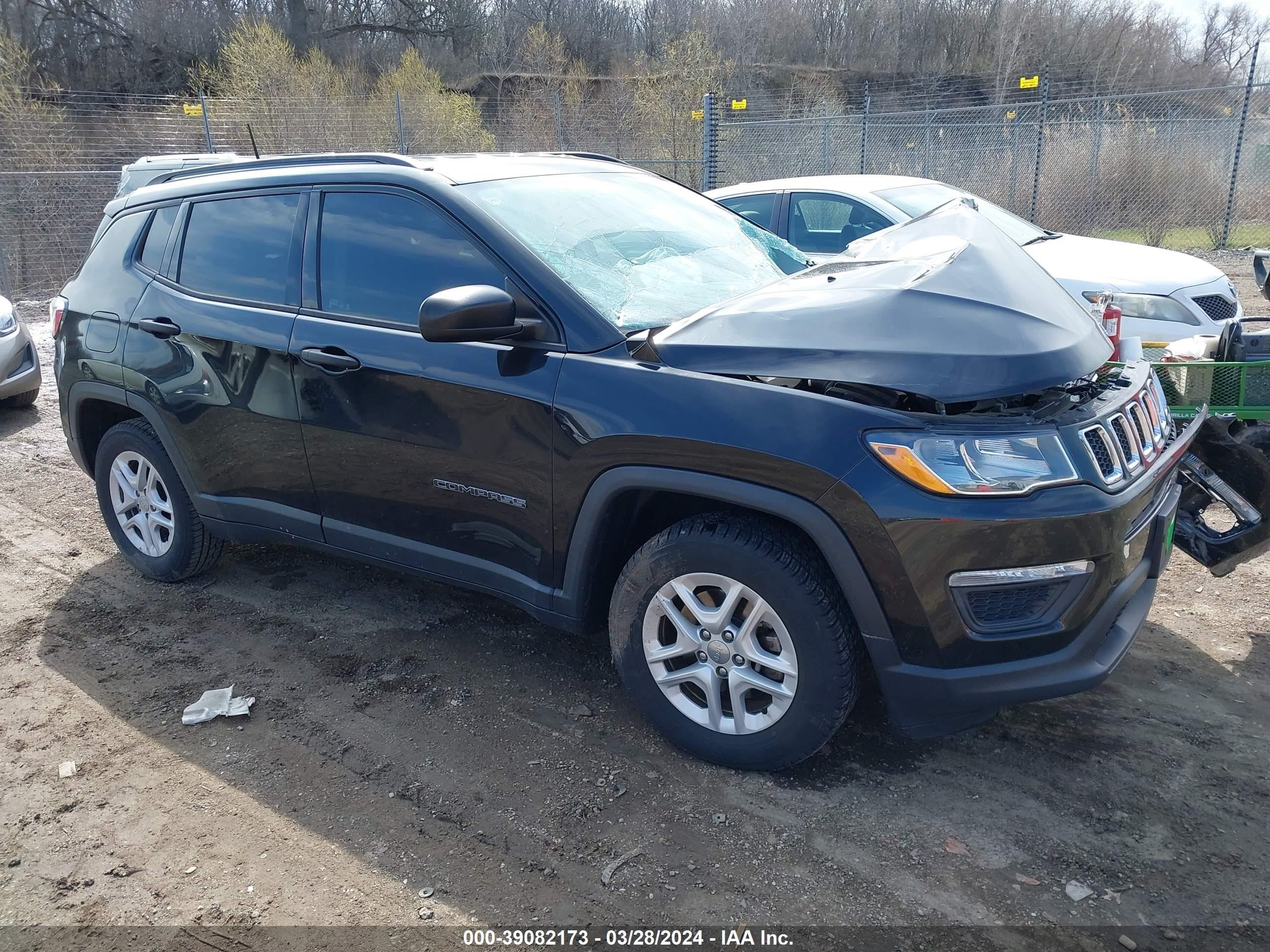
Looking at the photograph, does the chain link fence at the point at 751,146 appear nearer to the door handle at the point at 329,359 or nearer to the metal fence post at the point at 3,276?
the metal fence post at the point at 3,276

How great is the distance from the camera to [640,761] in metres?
3.05

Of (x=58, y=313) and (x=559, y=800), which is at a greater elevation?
(x=58, y=313)

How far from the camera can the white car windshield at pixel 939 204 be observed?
7566 millimetres

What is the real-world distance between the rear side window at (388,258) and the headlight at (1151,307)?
5.09 meters

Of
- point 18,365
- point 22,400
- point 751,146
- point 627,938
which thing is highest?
point 751,146

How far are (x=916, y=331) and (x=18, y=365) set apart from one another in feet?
25.6

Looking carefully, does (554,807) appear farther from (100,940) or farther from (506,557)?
(100,940)

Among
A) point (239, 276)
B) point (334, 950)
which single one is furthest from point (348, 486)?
point (334, 950)

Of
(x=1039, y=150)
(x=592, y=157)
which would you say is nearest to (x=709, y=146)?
(x=1039, y=150)

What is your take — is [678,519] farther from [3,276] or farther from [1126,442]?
[3,276]

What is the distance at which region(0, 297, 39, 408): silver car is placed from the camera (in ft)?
25.0

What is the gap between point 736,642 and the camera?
281 cm

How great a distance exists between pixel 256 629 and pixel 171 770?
1.04 metres

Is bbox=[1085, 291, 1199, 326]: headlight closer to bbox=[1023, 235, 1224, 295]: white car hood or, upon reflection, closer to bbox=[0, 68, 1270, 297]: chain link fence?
bbox=[1023, 235, 1224, 295]: white car hood
